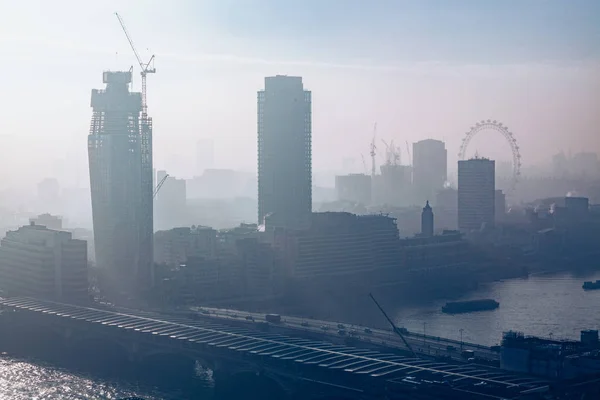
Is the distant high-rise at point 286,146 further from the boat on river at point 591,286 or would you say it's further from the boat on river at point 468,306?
the boat on river at point 468,306

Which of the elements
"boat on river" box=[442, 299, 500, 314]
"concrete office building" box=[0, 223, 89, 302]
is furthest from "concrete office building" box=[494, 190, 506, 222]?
"concrete office building" box=[0, 223, 89, 302]

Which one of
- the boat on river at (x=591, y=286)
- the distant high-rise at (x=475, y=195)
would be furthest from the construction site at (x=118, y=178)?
the distant high-rise at (x=475, y=195)

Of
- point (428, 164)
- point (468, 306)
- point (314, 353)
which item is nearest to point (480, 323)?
point (468, 306)

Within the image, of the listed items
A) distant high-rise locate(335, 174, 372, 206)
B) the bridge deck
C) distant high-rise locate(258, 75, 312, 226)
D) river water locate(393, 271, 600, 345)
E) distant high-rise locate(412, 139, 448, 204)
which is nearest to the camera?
the bridge deck

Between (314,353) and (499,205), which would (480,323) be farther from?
(499,205)

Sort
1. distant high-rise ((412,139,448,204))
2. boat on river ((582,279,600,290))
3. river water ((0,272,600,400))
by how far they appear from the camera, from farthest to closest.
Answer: distant high-rise ((412,139,448,204))
boat on river ((582,279,600,290))
river water ((0,272,600,400))

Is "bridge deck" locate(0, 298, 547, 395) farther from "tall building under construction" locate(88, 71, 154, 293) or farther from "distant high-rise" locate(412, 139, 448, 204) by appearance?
"distant high-rise" locate(412, 139, 448, 204)
